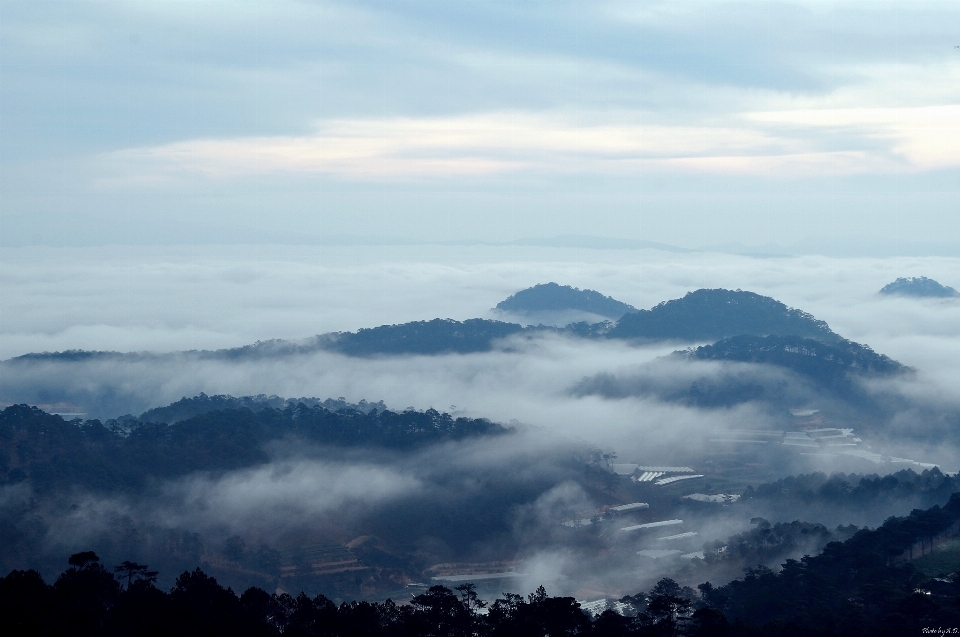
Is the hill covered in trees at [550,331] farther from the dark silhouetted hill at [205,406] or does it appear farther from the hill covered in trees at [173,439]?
the hill covered in trees at [173,439]

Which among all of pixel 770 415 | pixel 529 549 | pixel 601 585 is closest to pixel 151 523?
pixel 529 549

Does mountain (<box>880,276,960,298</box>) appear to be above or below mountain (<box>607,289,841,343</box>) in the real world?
above

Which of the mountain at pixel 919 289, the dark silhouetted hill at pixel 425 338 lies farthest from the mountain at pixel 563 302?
the mountain at pixel 919 289

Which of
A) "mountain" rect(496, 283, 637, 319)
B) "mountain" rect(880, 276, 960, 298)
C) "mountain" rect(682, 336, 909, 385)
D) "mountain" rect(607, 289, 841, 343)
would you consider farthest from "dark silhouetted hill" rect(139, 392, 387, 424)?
"mountain" rect(880, 276, 960, 298)

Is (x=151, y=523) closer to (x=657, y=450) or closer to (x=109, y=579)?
(x=109, y=579)

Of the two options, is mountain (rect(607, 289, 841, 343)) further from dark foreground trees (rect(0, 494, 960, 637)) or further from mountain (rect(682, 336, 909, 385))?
dark foreground trees (rect(0, 494, 960, 637))

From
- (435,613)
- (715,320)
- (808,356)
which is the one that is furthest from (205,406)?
(715,320)

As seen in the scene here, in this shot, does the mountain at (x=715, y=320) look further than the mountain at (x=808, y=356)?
Yes
